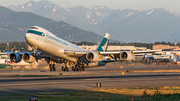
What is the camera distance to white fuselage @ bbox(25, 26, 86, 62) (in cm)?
5322

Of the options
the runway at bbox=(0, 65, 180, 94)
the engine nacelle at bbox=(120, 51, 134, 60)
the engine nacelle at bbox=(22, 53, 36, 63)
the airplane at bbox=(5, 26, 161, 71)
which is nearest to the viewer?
the runway at bbox=(0, 65, 180, 94)

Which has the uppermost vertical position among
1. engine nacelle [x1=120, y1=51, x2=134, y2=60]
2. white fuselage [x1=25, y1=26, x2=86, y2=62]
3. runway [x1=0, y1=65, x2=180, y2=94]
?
white fuselage [x1=25, y1=26, x2=86, y2=62]

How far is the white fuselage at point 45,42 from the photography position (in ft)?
175

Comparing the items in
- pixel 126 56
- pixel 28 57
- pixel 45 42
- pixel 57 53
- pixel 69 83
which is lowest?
pixel 69 83

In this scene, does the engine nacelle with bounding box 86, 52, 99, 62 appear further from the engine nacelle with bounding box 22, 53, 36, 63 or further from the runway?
the engine nacelle with bounding box 22, 53, 36, 63

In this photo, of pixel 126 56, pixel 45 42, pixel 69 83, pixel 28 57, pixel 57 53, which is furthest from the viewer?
pixel 28 57

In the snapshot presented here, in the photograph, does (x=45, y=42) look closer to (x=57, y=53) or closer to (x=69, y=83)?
(x=57, y=53)

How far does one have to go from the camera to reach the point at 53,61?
63.8 m

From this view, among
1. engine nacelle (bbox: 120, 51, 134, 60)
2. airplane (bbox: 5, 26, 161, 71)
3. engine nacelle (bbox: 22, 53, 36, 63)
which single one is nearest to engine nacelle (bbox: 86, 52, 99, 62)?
airplane (bbox: 5, 26, 161, 71)

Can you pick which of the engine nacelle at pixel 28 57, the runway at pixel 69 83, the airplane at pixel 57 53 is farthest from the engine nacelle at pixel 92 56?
the engine nacelle at pixel 28 57

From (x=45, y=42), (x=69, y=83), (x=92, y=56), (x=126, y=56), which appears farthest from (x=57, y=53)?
(x=126, y=56)

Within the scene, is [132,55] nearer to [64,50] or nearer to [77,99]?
[64,50]

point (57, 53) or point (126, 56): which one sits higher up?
point (57, 53)

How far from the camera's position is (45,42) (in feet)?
179
